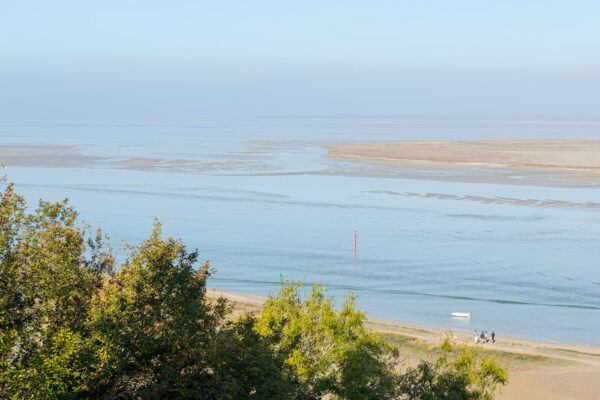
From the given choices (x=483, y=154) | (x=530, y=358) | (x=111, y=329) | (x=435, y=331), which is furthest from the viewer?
(x=483, y=154)

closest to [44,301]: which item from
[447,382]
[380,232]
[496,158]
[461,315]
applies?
[447,382]

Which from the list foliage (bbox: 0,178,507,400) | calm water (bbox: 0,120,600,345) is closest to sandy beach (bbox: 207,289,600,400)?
calm water (bbox: 0,120,600,345)

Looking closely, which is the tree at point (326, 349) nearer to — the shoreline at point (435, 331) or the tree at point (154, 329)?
the tree at point (154, 329)

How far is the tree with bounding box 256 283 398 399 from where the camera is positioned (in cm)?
1888

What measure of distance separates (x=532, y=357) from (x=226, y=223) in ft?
130

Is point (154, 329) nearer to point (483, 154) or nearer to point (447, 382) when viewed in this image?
point (447, 382)

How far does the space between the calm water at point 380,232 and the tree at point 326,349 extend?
21.0 metres

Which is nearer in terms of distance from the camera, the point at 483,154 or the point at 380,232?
the point at 380,232

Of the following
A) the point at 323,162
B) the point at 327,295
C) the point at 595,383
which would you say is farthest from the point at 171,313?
the point at 323,162

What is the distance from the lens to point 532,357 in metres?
35.7

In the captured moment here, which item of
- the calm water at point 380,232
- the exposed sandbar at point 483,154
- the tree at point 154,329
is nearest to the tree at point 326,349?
the tree at point 154,329

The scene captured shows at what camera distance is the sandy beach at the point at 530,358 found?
31641 millimetres

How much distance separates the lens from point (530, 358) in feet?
117

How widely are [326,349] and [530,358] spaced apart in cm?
1853
